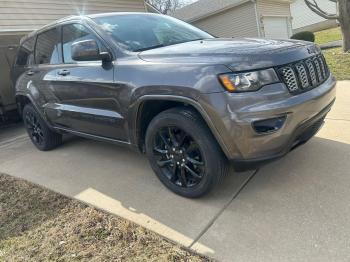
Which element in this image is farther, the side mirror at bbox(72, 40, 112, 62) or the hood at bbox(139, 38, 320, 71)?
the side mirror at bbox(72, 40, 112, 62)

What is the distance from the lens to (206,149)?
10.1ft

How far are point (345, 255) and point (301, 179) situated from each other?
1.10m

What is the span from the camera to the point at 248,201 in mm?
3340

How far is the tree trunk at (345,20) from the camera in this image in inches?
484

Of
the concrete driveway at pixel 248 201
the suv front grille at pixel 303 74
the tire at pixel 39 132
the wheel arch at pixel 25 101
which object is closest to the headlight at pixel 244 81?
the suv front grille at pixel 303 74

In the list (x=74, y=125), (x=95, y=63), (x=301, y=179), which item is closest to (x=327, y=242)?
(x=301, y=179)

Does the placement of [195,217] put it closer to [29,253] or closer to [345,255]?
[345,255]

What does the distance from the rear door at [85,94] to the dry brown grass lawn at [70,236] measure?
896 millimetres

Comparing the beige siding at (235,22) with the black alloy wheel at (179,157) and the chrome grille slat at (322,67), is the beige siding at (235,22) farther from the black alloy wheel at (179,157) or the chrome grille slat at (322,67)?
the black alloy wheel at (179,157)

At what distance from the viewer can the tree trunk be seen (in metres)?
12.3

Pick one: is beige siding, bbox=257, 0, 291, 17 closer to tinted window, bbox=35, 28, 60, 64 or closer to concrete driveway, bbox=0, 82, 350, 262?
concrete driveway, bbox=0, 82, 350, 262

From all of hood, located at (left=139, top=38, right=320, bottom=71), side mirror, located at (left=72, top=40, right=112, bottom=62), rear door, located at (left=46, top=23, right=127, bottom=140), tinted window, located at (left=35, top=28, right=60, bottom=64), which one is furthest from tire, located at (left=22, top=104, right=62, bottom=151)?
hood, located at (left=139, top=38, right=320, bottom=71)

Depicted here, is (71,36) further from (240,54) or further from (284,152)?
(284,152)

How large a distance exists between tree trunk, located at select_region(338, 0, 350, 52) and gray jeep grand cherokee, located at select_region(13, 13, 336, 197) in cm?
966
